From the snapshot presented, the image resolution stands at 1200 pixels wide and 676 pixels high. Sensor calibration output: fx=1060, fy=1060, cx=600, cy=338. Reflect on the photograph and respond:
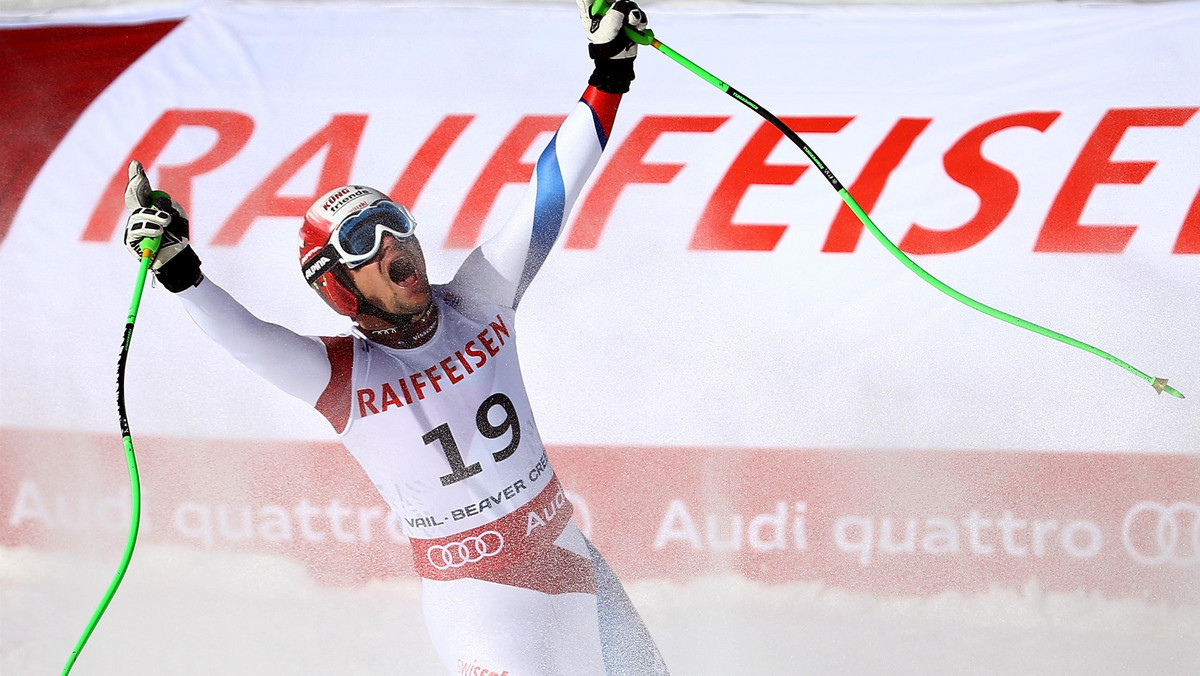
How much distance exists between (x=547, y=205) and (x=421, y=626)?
51.6 inches

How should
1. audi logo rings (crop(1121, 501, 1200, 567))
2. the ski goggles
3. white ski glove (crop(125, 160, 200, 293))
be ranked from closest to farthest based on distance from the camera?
white ski glove (crop(125, 160, 200, 293)) < the ski goggles < audi logo rings (crop(1121, 501, 1200, 567))

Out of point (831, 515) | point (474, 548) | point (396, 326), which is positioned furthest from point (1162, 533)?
point (396, 326)

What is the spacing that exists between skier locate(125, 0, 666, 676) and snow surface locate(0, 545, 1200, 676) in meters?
0.66

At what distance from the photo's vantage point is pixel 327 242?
2092mm

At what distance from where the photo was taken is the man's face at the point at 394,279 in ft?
6.79

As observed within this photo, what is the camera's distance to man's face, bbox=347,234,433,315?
6.79 ft

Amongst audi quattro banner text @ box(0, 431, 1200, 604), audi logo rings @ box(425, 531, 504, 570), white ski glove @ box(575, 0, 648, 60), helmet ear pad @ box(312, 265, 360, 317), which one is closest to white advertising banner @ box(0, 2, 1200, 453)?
audi quattro banner text @ box(0, 431, 1200, 604)

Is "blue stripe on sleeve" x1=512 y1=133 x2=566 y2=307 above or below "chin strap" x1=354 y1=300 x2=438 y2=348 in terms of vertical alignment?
above

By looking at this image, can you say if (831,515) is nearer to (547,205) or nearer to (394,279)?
(547,205)

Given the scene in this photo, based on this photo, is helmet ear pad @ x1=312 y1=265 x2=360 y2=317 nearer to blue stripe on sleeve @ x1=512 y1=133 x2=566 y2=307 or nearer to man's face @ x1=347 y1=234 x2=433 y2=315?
man's face @ x1=347 y1=234 x2=433 y2=315

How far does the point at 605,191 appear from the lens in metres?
2.80

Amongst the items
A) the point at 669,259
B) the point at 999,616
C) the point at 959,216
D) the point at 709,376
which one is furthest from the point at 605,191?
the point at 999,616

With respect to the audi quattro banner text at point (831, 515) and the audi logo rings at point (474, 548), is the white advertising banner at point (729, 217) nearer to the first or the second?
the audi quattro banner text at point (831, 515)

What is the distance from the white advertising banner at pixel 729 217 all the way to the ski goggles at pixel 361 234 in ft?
1.66
